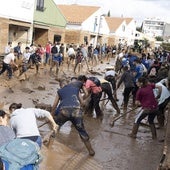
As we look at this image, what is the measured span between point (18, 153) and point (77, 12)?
130ft

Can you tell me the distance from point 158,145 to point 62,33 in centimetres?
2481

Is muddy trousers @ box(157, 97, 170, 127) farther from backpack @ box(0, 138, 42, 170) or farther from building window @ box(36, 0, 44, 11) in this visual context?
building window @ box(36, 0, 44, 11)

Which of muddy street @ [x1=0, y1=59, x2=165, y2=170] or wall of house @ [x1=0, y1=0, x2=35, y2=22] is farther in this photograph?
wall of house @ [x1=0, y1=0, x2=35, y2=22]

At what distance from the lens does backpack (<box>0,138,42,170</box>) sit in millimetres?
4324

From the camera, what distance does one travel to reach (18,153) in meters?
4.37

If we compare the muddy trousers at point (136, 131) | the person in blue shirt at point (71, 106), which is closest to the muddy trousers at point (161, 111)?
the muddy trousers at point (136, 131)

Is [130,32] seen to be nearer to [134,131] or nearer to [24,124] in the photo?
[134,131]

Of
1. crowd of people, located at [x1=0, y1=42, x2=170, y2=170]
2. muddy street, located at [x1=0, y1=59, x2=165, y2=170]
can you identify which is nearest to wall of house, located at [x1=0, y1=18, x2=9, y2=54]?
crowd of people, located at [x1=0, y1=42, x2=170, y2=170]

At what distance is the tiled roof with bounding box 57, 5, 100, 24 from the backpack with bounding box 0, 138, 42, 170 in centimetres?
3564

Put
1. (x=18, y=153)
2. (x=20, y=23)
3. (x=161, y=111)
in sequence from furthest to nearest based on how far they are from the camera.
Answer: (x=20, y=23)
(x=161, y=111)
(x=18, y=153)

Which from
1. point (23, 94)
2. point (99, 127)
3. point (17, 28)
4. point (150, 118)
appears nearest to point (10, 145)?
point (150, 118)

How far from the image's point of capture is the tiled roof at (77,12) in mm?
40281

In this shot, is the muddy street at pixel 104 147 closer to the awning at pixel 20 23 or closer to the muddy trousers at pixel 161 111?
the muddy trousers at pixel 161 111

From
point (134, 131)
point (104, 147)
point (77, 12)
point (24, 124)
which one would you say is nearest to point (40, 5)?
point (77, 12)
